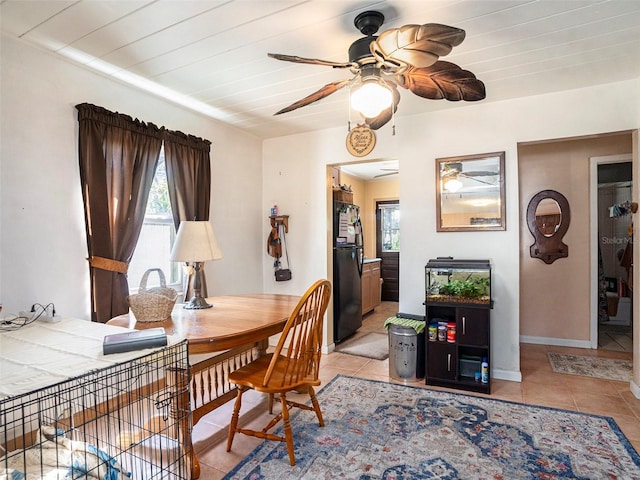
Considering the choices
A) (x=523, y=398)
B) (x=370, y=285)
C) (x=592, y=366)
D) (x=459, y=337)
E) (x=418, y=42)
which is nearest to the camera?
(x=418, y=42)

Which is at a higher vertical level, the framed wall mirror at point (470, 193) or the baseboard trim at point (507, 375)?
the framed wall mirror at point (470, 193)

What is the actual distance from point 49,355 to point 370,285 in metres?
4.83

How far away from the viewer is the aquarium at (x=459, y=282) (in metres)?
2.93

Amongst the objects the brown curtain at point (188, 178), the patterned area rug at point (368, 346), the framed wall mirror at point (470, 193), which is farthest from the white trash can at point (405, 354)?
the brown curtain at point (188, 178)

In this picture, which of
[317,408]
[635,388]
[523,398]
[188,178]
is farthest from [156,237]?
[635,388]

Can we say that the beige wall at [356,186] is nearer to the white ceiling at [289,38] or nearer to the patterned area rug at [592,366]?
the white ceiling at [289,38]

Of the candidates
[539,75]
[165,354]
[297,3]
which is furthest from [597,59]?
[165,354]

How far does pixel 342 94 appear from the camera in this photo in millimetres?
2908

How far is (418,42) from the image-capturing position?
4.56 feet

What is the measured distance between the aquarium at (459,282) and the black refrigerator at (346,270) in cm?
130

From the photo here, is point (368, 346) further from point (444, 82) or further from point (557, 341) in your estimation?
point (444, 82)

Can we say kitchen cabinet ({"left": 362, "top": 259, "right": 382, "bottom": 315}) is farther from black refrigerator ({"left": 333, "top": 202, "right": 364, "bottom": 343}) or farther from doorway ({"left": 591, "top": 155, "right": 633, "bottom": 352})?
doorway ({"left": 591, "top": 155, "right": 633, "bottom": 352})

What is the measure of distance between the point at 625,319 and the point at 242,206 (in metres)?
5.31

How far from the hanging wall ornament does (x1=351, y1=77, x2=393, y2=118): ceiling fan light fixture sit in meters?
1.73
